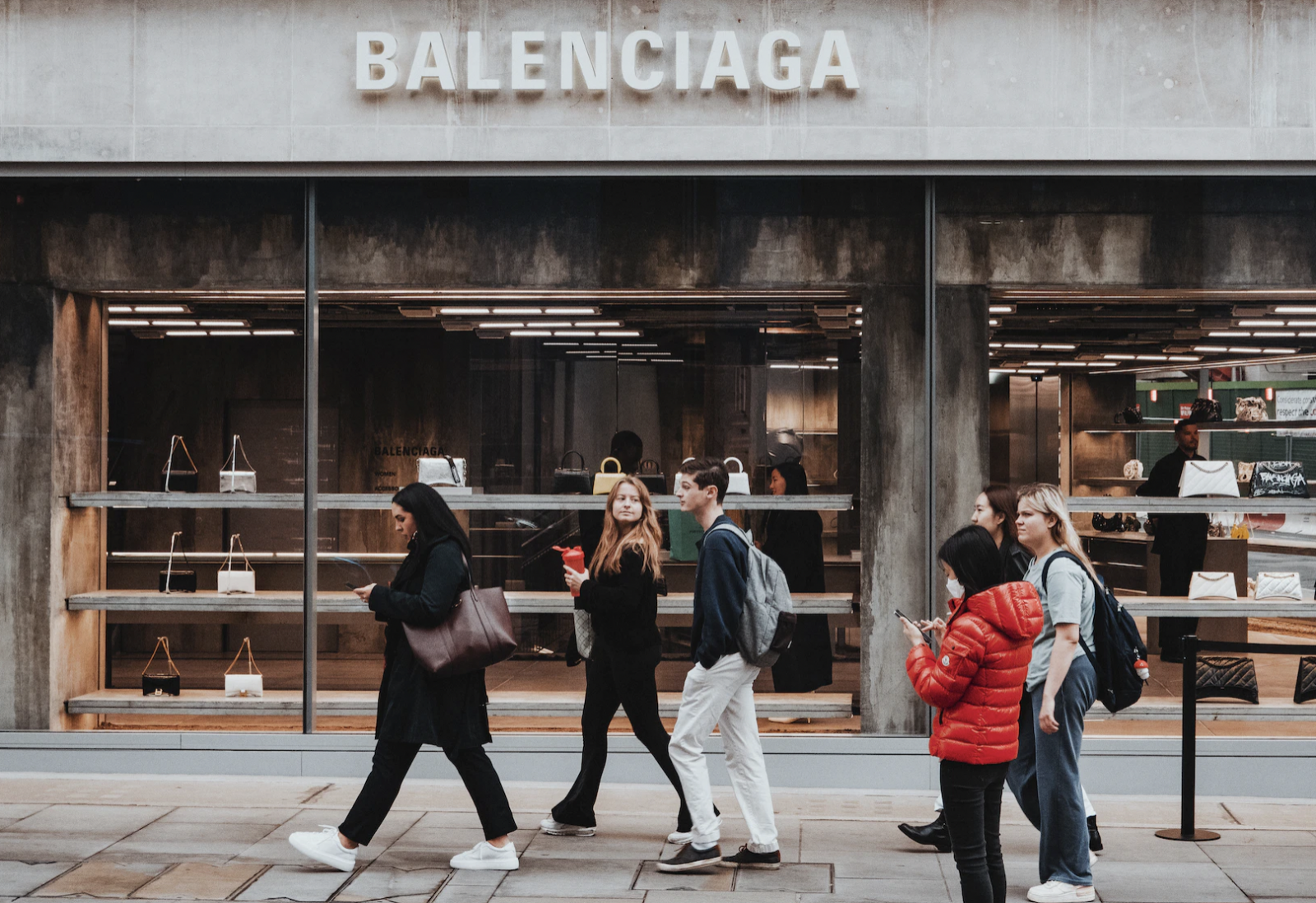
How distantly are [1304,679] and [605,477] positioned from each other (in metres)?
4.93

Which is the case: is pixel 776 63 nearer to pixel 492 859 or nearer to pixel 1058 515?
pixel 1058 515

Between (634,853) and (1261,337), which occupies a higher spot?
(1261,337)

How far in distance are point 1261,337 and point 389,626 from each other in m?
6.20

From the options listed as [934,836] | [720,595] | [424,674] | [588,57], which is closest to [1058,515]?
[720,595]

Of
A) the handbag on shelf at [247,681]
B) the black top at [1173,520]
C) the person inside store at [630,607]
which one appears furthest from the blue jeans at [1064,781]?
the handbag on shelf at [247,681]

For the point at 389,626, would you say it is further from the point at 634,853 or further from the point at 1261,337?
the point at 1261,337

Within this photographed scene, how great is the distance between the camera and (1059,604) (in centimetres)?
572

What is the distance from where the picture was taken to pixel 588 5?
27.0 feet

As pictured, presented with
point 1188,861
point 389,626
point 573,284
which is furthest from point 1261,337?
point 389,626

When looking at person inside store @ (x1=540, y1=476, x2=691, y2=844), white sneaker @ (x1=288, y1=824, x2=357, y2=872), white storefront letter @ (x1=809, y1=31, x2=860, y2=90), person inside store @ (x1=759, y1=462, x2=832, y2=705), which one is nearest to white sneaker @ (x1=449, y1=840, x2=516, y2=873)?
white sneaker @ (x1=288, y1=824, x2=357, y2=872)

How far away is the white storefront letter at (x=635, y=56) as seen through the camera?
8.19 m

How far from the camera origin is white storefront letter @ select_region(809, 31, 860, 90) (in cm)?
815

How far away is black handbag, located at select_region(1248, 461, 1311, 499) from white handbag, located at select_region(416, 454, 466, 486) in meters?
5.48

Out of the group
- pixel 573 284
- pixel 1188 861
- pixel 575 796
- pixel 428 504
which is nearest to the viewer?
pixel 428 504
